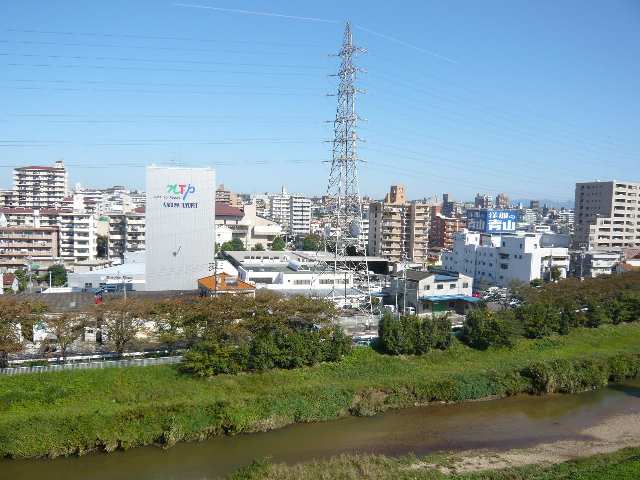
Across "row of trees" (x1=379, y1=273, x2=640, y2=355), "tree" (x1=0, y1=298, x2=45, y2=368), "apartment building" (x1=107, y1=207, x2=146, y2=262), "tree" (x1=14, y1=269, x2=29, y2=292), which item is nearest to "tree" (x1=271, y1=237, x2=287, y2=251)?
"apartment building" (x1=107, y1=207, x2=146, y2=262)

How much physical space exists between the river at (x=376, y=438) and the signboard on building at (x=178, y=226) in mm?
9823

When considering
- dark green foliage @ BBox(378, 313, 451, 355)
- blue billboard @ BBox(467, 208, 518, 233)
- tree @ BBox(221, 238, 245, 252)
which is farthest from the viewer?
tree @ BBox(221, 238, 245, 252)

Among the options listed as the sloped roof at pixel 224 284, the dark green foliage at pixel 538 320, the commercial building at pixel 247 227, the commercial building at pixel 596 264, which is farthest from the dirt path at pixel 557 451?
the commercial building at pixel 247 227

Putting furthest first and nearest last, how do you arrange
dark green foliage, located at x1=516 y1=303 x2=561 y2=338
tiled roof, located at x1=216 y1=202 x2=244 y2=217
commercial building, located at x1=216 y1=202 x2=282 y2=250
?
1. tiled roof, located at x1=216 y1=202 x2=244 y2=217
2. commercial building, located at x1=216 y1=202 x2=282 y2=250
3. dark green foliage, located at x1=516 y1=303 x2=561 y2=338

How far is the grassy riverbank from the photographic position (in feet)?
30.5

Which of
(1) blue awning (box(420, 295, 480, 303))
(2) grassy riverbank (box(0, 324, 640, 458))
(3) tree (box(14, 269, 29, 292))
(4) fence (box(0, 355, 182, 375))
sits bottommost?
(2) grassy riverbank (box(0, 324, 640, 458))

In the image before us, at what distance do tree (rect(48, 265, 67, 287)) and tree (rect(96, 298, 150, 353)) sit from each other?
12112mm

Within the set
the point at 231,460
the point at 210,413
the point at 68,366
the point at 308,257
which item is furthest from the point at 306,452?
the point at 308,257

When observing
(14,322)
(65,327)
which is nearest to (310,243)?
(65,327)

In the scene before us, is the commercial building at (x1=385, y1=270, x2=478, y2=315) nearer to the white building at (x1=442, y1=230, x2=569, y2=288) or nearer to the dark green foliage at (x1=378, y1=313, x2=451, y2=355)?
the white building at (x1=442, y1=230, x2=569, y2=288)

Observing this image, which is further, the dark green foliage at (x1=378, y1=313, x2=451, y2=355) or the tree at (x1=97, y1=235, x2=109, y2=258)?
the tree at (x1=97, y1=235, x2=109, y2=258)

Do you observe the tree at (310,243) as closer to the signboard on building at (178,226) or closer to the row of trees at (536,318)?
the signboard on building at (178,226)

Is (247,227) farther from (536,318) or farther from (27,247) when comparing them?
(536,318)

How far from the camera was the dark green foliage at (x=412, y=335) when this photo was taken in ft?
43.1
